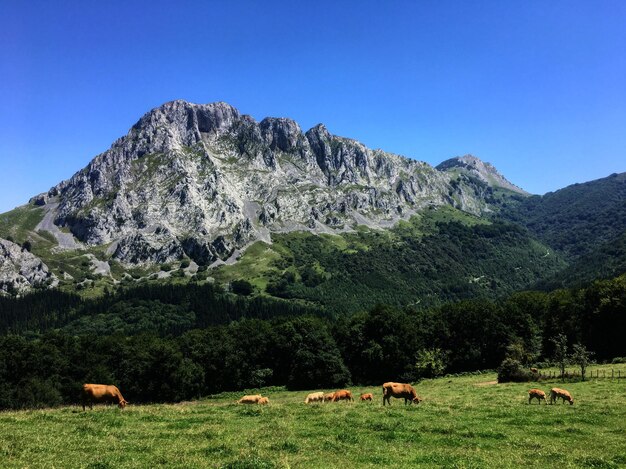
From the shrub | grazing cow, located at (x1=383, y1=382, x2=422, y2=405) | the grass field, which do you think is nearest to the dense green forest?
the shrub

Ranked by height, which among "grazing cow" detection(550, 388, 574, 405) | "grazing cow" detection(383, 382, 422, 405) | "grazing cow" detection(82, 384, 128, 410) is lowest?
"grazing cow" detection(550, 388, 574, 405)

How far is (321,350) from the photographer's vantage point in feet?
315

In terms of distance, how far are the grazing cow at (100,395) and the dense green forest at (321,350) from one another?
61.6m

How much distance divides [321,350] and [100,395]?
6977 cm

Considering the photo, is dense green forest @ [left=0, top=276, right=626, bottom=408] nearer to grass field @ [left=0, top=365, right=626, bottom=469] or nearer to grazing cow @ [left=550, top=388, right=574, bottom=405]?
grazing cow @ [left=550, top=388, right=574, bottom=405]

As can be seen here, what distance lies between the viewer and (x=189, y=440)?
1895cm

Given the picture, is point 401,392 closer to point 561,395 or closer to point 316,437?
point 561,395

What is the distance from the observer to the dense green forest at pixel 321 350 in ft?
296

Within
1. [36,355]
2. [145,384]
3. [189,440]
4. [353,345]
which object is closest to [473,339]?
[353,345]

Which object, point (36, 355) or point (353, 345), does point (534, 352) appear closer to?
point (353, 345)

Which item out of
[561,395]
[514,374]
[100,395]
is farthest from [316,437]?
[514,374]

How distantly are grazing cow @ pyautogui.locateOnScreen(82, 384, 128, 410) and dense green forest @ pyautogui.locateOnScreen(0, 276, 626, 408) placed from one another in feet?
202

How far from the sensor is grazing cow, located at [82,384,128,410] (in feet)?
98.0

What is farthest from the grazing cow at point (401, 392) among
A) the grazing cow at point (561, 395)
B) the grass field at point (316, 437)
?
the grazing cow at point (561, 395)
